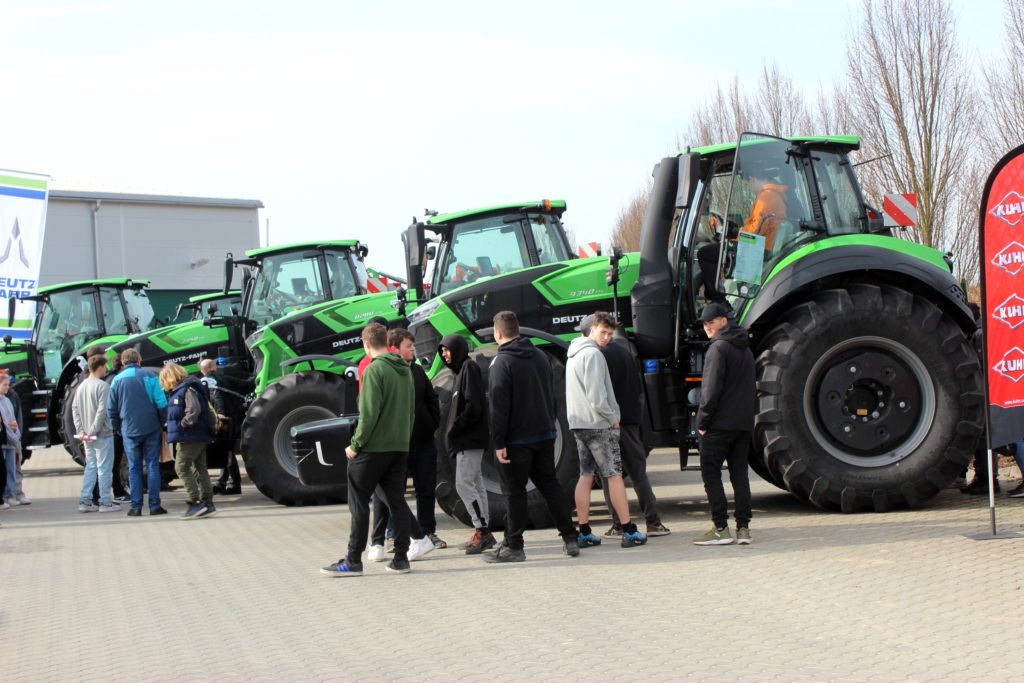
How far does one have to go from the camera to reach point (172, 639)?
657 cm

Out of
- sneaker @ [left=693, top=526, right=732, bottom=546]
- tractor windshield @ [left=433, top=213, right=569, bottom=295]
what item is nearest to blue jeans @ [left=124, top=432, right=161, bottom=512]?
tractor windshield @ [left=433, top=213, right=569, bottom=295]

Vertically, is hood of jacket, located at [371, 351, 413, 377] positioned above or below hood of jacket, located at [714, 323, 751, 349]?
below

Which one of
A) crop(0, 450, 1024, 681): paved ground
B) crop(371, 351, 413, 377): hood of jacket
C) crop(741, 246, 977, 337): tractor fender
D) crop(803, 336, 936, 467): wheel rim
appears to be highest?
crop(741, 246, 977, 337): tractor fender

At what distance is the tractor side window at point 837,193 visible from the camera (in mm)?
9930

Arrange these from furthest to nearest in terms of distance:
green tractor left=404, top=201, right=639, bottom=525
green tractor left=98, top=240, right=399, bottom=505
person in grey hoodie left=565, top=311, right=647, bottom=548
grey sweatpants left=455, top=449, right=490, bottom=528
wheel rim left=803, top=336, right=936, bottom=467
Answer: green tractor left=98, top=240, right=399, bottom=505 < green tractor left=404, top=201, right=639, bottom=525 < wheel rim left=803, top=336, right=936, bottom=467 < grey sweatpants left=455, top=449, right=490, bottom=528 < person in grey hoodie left=565, top=311, right=647, bottom=548

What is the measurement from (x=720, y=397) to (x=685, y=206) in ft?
6.31

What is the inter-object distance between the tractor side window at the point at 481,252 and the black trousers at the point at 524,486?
12.0 ft

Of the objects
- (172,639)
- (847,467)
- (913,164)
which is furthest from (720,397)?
(913,164)

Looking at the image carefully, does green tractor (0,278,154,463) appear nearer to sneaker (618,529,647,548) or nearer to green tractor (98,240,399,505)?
green tractor (98,240,399,505)

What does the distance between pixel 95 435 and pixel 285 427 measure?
232 cm

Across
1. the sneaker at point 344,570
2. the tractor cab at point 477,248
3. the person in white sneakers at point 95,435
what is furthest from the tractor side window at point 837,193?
the person in white sneakers at point 95,435

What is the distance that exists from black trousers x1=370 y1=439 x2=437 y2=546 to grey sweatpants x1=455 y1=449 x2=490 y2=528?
0.31m

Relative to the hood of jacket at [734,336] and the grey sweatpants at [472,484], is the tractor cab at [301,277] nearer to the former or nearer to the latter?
the grey sweatpants at [472,484]

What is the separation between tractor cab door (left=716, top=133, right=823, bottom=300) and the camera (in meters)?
9.73
